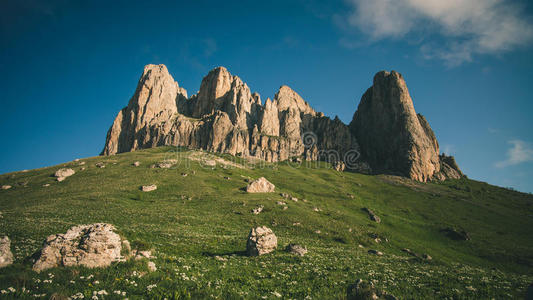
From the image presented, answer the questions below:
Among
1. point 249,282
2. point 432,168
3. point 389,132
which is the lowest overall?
point 249,282

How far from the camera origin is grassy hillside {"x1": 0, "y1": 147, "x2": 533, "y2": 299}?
1258cm

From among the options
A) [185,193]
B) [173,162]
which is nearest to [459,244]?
[185,193]

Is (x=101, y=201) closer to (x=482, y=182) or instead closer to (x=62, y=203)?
(x=62, y=203)

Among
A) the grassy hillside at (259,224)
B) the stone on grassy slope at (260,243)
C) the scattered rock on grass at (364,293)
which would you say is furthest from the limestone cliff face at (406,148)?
the scattered rock on grass at (364,293)

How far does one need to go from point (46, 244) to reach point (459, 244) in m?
82.7

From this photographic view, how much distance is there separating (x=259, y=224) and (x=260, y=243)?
2482 centimetres

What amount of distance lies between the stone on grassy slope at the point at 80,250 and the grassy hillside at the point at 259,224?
0.92 meters

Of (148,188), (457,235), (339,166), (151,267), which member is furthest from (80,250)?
(339,166)

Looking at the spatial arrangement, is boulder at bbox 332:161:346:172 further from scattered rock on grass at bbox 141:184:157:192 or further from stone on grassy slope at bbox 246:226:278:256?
stone on grassy slope at bbox 246:226:278:256

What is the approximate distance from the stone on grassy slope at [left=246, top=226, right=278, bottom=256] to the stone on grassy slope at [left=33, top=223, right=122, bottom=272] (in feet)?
47.7

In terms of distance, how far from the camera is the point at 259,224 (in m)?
50.0

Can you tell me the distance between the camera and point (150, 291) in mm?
10406

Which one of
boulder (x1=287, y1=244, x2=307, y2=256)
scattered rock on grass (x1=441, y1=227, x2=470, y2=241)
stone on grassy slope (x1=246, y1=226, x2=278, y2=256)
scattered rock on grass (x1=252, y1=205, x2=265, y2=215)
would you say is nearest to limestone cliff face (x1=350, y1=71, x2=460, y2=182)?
scattered rock on grass (x1=441, y1=227, x2=470, y2=241)

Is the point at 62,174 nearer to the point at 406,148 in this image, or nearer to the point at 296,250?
the point at 296,250
